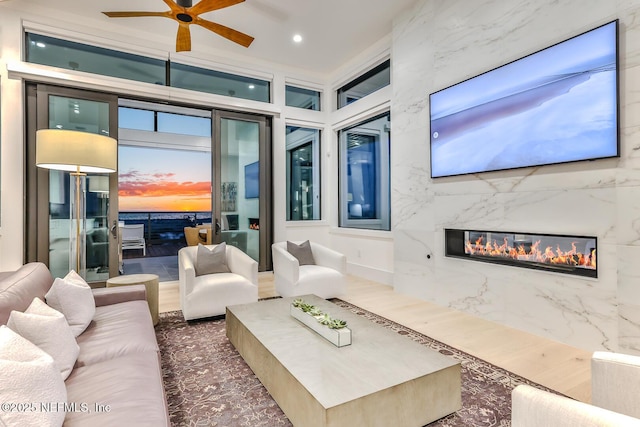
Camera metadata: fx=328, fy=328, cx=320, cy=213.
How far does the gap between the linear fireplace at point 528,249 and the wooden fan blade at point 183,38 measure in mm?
3788

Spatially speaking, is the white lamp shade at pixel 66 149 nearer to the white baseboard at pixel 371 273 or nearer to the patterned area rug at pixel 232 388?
the patterned area rug at pixel 232 388

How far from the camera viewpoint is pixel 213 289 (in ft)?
10.9

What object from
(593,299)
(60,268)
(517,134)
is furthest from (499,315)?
(60,268)

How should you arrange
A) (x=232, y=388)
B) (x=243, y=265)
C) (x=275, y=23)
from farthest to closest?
(x=275, y=23) → (x=243, y=265) → (x=232, y=388)

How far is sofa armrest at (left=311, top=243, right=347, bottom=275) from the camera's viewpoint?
416 cm

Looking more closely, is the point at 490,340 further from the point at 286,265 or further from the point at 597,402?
the point at 286,265

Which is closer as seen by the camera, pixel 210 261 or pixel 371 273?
pixel 210 261

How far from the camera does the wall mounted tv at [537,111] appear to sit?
2531 mm

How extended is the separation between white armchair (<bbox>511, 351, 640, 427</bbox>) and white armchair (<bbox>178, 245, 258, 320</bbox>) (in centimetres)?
285

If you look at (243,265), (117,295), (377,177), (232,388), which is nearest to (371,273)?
(377,177)

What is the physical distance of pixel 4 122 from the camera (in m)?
3.95

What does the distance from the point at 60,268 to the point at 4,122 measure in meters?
1.92

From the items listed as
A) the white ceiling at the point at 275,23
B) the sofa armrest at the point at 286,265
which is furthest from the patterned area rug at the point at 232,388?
the white ceiling at the point at 275,23

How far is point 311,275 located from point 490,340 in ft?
6.38
